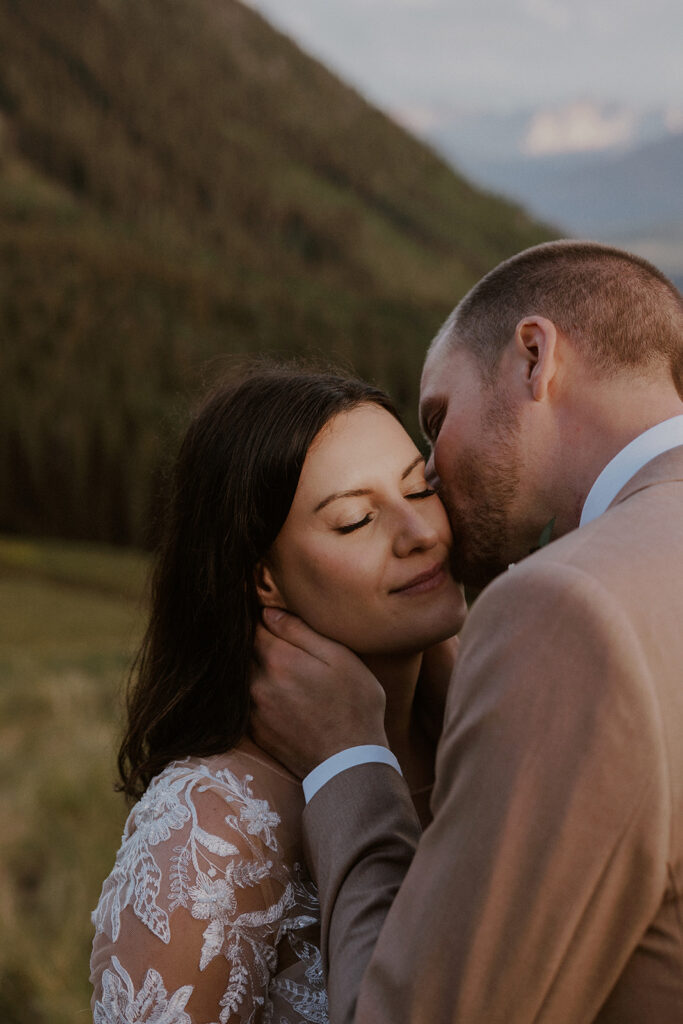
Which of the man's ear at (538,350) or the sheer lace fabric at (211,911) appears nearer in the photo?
the sheer lace fabric at (211,911)

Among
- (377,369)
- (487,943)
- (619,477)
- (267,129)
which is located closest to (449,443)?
(619,477)

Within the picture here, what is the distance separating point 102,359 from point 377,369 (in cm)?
179

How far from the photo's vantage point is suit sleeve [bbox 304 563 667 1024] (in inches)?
43.7

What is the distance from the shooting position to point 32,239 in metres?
6.26

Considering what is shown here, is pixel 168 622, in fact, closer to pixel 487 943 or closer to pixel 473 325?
pixel 473 325

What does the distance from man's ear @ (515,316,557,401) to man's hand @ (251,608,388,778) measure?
679 millimetres

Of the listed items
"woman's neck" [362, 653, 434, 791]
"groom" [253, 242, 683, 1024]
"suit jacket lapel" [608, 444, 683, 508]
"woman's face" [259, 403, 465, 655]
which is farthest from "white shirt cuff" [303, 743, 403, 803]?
"suit jacket lapel" [608, 444, 683, 508]

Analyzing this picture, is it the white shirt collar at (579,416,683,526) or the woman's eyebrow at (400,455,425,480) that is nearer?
the white shirt collar at (579,416,683,526)

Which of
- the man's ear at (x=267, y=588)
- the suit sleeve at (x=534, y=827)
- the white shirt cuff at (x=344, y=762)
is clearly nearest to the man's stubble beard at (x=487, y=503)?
the man's ear at (x=267, y=588)

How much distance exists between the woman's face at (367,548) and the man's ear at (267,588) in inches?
2.6

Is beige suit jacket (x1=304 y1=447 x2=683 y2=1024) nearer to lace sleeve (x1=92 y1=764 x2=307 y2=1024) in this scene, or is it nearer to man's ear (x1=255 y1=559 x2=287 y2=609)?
lace sleeve (x1=92 y1=764 x2=307 y2=1024)

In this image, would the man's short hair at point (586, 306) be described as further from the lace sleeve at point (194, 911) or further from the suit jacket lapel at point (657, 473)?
the lace sleeve at point (194, 911)

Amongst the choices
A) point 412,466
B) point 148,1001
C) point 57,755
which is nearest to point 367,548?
point 412,466

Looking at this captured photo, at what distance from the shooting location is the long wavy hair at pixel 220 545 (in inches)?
84.4
